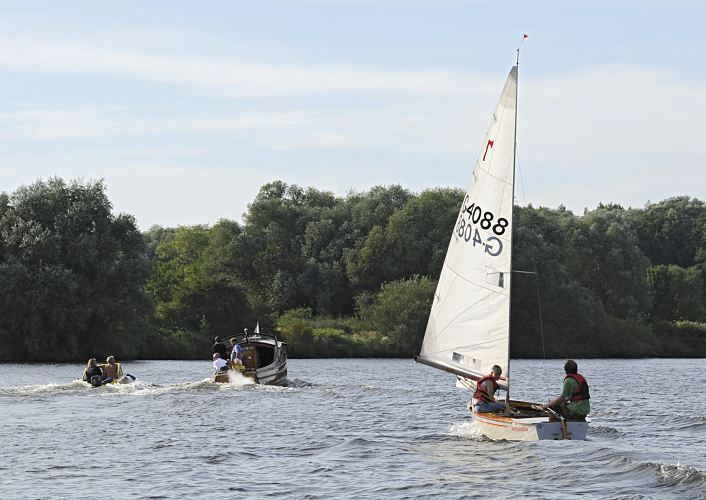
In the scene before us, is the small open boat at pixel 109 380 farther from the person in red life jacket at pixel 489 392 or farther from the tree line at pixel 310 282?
the tree line at pixel 310 282

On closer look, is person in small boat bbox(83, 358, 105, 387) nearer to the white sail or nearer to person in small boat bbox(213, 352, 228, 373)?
person in small boat bbox(213, 352, 228, 373)

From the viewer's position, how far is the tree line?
3314 inches

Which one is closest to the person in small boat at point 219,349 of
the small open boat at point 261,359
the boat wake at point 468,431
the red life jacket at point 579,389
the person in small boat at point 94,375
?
the small open boat at point 261,359

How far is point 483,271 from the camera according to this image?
Result: 32781mm

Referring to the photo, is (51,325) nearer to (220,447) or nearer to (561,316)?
(561,316)

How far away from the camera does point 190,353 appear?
89.8 meters

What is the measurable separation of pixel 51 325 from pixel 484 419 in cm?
5657

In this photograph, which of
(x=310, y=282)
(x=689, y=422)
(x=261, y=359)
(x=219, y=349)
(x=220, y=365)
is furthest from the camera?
(x=310, y=282)

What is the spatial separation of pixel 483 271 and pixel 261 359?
25500mm

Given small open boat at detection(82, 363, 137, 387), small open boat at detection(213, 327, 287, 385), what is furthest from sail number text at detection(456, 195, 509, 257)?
small open boat at detection(82, 363, 137, 387)

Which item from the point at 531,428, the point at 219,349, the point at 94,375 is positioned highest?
the point at 219,349

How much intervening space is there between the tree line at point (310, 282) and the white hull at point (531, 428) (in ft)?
115

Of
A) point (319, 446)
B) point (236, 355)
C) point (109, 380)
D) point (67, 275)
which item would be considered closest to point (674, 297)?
point (67, 275)

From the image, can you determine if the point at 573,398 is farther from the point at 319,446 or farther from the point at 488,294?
the point at 319,446
